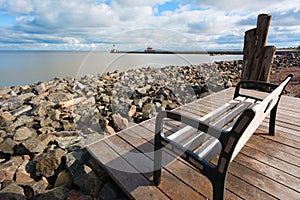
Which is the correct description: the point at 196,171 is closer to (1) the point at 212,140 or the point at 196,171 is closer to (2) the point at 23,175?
(1) the point at 212,140

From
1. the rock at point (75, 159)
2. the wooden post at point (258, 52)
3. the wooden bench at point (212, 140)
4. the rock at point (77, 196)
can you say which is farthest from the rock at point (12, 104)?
the wooden post at point (258, 52)

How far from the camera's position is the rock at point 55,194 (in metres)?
1.54

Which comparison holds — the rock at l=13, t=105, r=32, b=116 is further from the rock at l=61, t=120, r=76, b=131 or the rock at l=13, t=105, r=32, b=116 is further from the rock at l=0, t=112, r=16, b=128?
the rock at l=61, t=120, r=76, b=131

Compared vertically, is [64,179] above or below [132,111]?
below

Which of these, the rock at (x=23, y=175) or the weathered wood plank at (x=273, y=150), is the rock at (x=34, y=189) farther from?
the weathered wood plank at (x=273, y=150)

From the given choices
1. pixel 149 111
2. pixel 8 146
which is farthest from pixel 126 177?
pixel 149 111

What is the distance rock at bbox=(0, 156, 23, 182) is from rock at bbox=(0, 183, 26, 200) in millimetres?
216

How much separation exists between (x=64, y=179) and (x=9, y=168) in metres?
0.63

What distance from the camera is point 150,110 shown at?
3232 mm

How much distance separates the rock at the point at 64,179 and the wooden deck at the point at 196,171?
0.32 meters

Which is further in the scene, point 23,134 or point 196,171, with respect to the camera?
point 23,134

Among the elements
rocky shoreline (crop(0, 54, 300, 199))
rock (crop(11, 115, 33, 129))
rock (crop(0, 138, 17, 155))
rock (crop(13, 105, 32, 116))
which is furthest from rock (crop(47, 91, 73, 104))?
rock (crop(0, 138, 17, 155))

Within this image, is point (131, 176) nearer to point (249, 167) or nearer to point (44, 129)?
point (249, 167)

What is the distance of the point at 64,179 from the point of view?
1.77m
